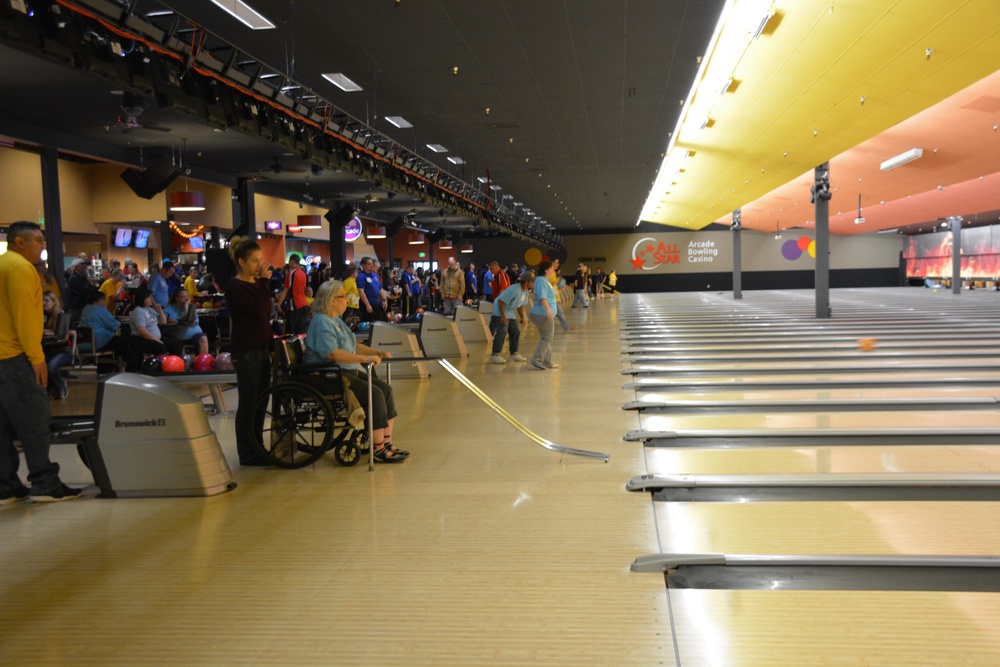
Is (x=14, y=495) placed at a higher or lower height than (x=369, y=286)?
lower

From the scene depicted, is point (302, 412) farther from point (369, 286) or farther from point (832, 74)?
point (832, 74)

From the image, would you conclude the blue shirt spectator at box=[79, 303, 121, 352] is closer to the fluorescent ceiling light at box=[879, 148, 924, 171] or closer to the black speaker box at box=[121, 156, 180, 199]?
the black speaker box at box=[121, 156, 180, 199]

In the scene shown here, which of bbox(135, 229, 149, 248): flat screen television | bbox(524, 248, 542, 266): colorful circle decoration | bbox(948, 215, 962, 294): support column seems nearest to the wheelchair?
bbox(135, 229, 149, 248): flat screen television

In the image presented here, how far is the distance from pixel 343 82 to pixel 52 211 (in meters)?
5.32

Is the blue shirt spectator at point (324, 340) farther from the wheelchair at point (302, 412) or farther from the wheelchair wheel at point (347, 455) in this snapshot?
the wheelchair wheel at point (347, 455)

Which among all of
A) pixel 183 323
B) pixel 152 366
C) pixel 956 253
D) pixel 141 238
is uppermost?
pixel 141 238

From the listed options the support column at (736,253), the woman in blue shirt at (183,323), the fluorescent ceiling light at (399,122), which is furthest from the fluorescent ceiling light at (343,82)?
the support column at (736,253)

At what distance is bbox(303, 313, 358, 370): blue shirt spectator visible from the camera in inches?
201

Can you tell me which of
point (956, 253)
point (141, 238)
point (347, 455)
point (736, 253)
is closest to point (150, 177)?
point (141, 238)

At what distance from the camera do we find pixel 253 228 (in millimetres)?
17781

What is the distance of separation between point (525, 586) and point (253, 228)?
1599cm

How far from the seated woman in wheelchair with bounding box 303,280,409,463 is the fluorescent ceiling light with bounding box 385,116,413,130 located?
7982 mm

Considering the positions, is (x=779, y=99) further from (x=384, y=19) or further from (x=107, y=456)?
(x=107, y=456)

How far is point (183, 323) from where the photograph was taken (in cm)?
967
